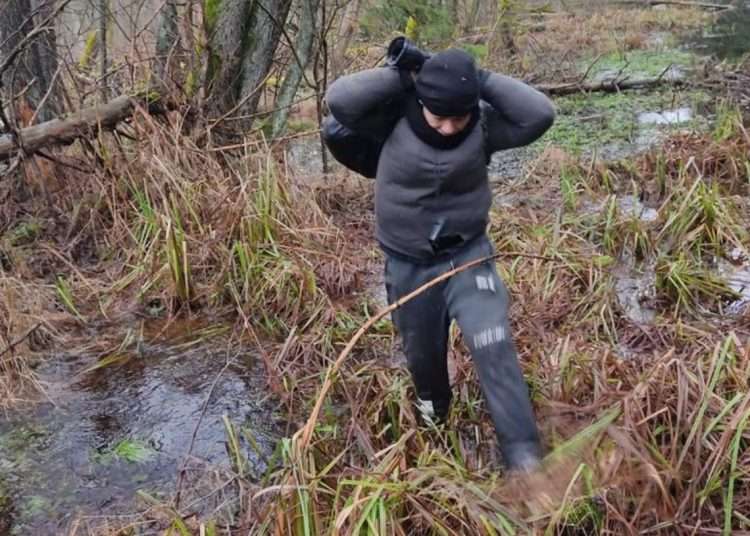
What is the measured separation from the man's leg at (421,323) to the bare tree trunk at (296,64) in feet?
17.0

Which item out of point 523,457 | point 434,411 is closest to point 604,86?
point 434,411

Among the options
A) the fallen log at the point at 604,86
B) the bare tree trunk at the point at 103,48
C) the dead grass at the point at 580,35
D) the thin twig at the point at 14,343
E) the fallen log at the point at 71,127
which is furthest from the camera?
the dead grass at the point at 580,35

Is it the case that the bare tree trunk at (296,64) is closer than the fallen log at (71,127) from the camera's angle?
No

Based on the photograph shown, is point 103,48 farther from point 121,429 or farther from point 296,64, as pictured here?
point 121,429

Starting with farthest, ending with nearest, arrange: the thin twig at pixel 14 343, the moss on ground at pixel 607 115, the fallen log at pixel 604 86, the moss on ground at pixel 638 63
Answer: the moss on ground at pixel 638 63 → the fallen log at pixel 604 86 → the moss on ground at pixel 607 115 → the thin twig at pixel 14 343

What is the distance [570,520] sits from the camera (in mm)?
2818

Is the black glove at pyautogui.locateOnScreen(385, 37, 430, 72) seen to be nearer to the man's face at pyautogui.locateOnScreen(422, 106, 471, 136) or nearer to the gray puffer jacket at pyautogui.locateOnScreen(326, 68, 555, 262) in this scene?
the gray puffer jacket at pyautogui.locateOnScreen(326, 68, 555, 262)

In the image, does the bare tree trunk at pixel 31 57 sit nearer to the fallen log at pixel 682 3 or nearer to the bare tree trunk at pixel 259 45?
the bare tree trunk at pixel 259 45

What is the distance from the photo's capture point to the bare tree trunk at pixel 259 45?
288 inches

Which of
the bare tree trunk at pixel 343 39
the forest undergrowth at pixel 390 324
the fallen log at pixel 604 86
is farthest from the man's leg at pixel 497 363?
the fallen log at pixel 604 86

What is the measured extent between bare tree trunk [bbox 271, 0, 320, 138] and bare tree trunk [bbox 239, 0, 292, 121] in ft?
2.30

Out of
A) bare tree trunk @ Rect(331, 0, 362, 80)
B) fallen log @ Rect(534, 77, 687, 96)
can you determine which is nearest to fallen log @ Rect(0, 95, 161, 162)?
bare tree trunk @ Rect(331, 0, 362, 80)

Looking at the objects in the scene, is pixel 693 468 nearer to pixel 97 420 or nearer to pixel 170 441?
pixel 170 441

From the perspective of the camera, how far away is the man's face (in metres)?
2.90
